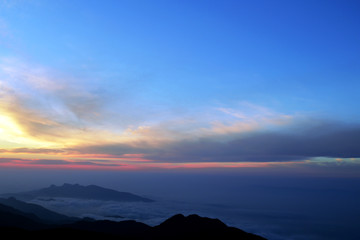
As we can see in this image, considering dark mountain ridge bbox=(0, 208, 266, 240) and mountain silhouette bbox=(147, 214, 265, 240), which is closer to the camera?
dark mountain ridge bbox=(0, 208, 266, 240)

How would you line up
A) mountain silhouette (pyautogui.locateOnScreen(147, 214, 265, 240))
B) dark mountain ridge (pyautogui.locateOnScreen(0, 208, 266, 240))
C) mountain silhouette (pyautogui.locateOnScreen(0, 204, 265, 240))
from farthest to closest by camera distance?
1. mountain silhouette (pyautogui.locateOnScreen(147, 214, 265, 240))
2. dark mountain ridge (pyautogui.locateOnScreen(0, 208, 266, 240))
3. mountain silhouette (pyautogui.locateOnScreen(0, 204, 265, 240))

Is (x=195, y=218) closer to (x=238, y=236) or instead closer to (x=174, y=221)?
(x=174, y=221)

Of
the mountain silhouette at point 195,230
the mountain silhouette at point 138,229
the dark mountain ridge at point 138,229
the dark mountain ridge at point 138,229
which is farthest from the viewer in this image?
the mountain silhouette at point 195,230

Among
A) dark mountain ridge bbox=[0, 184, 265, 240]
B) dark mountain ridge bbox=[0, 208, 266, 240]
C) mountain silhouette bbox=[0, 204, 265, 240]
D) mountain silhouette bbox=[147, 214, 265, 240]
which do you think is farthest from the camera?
mountain silhouette bbox=[147, 214, 265, 240]

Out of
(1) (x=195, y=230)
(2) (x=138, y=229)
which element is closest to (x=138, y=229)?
(2) (x=138, y=229)

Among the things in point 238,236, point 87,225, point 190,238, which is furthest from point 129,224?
point 238,236

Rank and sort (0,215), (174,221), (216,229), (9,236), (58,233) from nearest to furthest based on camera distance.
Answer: (9,236), (58,233), (216,229), (174,221), (0,215)

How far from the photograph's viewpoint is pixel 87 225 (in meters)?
150

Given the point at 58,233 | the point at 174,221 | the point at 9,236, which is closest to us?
the point at 9,236

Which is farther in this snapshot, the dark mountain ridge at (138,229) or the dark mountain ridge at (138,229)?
the dark mountain ridge at (138,229)

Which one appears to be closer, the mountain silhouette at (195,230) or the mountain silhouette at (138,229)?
the mountain silhouette at (138,229)

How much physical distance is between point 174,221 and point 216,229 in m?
27.7

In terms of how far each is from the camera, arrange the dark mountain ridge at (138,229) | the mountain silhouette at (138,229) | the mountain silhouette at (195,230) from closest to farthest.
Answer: the mountain silhouette at (138,229) < the dark mountain ridge at (138,229) < the mountain silhouette at (195,230)

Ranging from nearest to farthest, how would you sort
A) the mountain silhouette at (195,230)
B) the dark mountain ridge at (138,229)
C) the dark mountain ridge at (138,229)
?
the dark mountain ridge at (138,229)
the dark mountain ridge at (138,229)
the mountain silhouette at (195,230)
